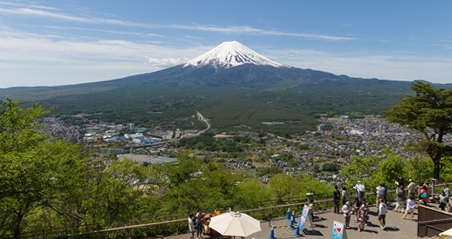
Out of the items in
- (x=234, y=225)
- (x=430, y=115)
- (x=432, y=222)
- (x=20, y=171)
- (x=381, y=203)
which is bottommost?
(x=432, y=222)

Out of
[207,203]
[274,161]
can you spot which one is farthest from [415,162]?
[274,161]

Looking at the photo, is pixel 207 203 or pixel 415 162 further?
pixel 415 162

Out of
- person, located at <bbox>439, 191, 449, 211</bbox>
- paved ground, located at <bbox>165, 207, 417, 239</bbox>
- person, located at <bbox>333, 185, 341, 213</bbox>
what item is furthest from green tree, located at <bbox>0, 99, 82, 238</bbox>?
person, located at <bbox>439, 191, 449, 211</bbox>

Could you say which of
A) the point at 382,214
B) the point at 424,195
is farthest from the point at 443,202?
the point at 382,214

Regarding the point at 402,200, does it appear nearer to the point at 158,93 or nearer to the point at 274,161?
the point at 274,161

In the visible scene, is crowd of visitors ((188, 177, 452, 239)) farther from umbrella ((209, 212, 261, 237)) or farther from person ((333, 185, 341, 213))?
umbrella ((209, 212, 261, 237))

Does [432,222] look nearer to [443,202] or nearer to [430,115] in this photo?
[443,202]

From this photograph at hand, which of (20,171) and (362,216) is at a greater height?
(20,171)
